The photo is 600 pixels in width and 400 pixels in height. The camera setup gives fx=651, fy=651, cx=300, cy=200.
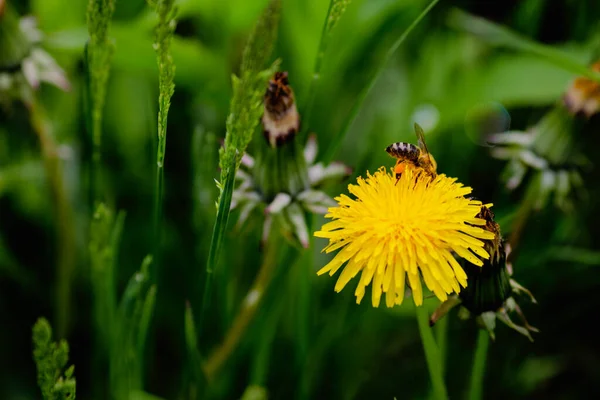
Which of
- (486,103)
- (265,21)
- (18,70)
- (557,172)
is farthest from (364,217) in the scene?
(486,103)

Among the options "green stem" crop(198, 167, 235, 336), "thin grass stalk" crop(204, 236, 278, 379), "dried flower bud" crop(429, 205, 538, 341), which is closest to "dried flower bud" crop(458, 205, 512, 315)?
"dried flower bud" crop(429, 205, 538, 341)

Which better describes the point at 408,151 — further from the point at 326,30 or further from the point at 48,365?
the point at 48,365

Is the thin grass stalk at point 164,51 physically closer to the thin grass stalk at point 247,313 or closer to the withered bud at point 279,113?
the withered bud at point 279,113

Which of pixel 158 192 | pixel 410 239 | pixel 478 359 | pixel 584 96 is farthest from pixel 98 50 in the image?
pixel 584 96

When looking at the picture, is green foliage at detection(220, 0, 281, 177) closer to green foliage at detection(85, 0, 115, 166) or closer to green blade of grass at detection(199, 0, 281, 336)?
green blade of grass at detection(199, 0, 281, 336)

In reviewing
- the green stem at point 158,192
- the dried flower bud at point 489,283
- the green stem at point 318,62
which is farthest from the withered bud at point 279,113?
the dried flower bud at point 489,283

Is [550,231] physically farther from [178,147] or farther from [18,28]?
[18,28]
